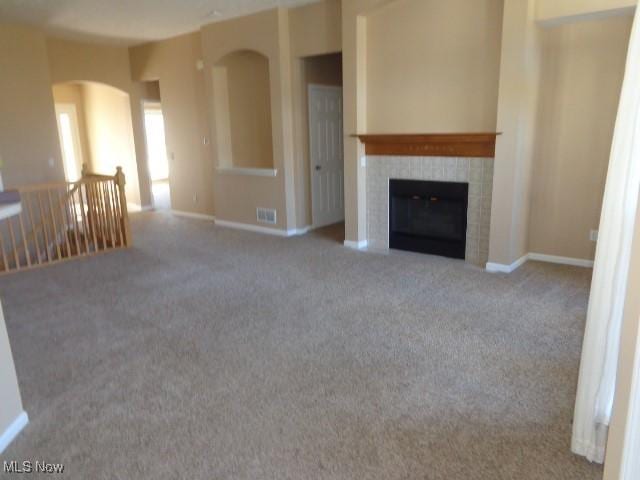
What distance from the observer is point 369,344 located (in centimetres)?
322

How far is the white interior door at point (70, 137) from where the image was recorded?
31.8 ft

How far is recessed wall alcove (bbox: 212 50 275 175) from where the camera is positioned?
6957 mm

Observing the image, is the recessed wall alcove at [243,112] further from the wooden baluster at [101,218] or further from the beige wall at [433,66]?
the beige wall at [433,66]

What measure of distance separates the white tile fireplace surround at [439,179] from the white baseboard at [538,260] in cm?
22

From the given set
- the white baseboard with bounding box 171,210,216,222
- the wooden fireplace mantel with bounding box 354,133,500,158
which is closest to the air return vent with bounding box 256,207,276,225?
the white baseboard with bounding box 171,210,216,222

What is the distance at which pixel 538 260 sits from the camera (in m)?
5.03

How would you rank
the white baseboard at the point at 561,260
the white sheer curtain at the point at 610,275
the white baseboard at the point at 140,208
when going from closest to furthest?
the white sheer curtain at the point at 610,275, the white baseboard at the point at 561,260, the white baseboard at the point at 140,208

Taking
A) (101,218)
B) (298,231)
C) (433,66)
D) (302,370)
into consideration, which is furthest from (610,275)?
(101,218)

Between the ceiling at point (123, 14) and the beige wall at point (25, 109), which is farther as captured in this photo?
the beige wall at point (25, 109)

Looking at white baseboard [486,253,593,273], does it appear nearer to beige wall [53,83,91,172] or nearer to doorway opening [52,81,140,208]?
doorway opening [52,81,140,208]

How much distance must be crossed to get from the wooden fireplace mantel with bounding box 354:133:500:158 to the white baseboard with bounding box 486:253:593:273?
3.69 feet

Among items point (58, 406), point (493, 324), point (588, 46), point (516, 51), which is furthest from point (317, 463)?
point (588, 46)

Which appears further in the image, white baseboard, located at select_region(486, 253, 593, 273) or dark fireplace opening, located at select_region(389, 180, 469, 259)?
dark fireplace opening, located at select_region(389, 180, 469, 259)

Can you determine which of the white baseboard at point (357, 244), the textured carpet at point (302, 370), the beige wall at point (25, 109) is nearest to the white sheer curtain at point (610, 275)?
the textured carpet at point (302, 370)
